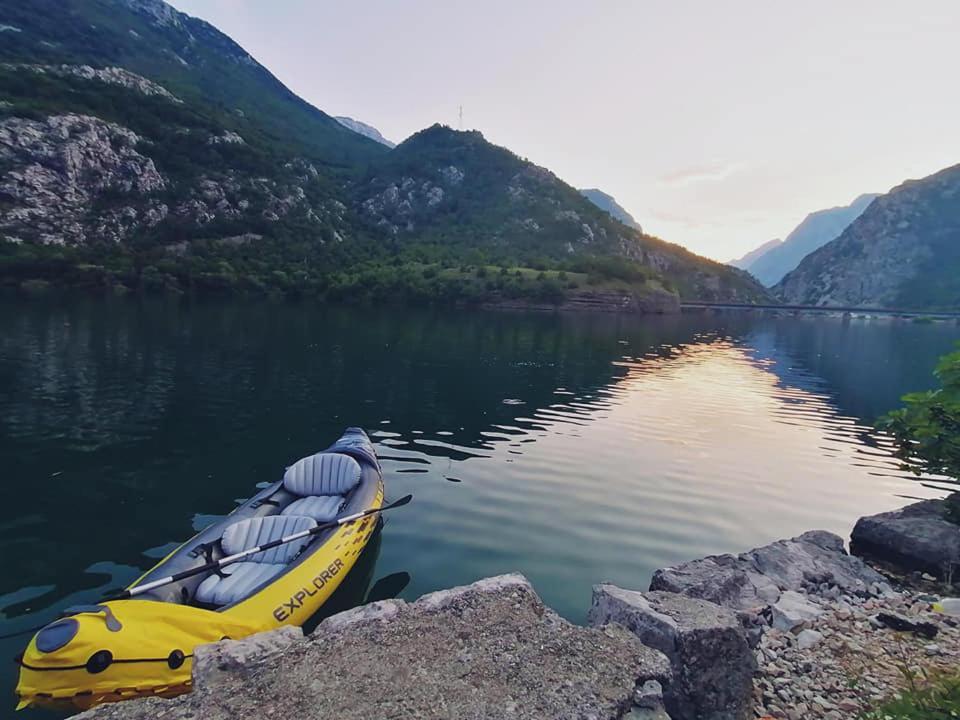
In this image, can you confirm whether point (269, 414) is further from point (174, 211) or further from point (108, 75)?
point (108, 75)

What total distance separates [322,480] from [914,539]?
14857 mm

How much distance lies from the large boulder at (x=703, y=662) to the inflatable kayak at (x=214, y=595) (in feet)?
19.2

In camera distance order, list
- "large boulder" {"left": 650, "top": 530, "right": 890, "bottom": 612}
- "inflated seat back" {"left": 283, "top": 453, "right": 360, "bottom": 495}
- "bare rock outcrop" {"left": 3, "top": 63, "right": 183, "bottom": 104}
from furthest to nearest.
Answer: "bare rock outcrop" {"left": 3, "top": 63, "right": 183, "bottom": 104}, "inflated seat back" {"left": 283, "top": 453, "right": 360, "bottom": 495}, "large boulder" {"left": 650, "top": 530, "right": 890, "bottom": 612}

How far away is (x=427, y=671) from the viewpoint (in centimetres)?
570

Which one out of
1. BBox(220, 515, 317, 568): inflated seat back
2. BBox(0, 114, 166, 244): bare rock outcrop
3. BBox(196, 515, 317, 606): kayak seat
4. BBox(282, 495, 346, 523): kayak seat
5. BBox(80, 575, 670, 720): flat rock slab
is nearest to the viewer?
BBox(80, 575, 670, 720): flat rock slab

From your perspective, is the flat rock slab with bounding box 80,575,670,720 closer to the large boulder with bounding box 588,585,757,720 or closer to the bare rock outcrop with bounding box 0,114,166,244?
the large boulder with bounding box 588,585,757,720

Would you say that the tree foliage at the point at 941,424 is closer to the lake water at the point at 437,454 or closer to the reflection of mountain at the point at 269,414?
the lake water at the point at 437,454

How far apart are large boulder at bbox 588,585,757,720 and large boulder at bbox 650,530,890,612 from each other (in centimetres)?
270

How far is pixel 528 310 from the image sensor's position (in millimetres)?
121938

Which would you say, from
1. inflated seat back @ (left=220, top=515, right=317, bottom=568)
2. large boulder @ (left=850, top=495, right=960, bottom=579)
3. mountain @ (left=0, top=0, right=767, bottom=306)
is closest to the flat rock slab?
inflated seat back @ (left=220, top=515, right=317, bottom=568)

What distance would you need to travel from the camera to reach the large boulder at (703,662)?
6.63 meters

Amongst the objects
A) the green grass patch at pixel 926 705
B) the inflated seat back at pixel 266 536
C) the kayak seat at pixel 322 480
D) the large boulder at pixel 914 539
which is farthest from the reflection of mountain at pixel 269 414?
the green grass patch at pixel 926 705

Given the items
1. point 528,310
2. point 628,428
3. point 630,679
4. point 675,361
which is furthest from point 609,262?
point 630,679

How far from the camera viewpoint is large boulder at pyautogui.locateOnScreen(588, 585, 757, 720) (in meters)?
6.63
